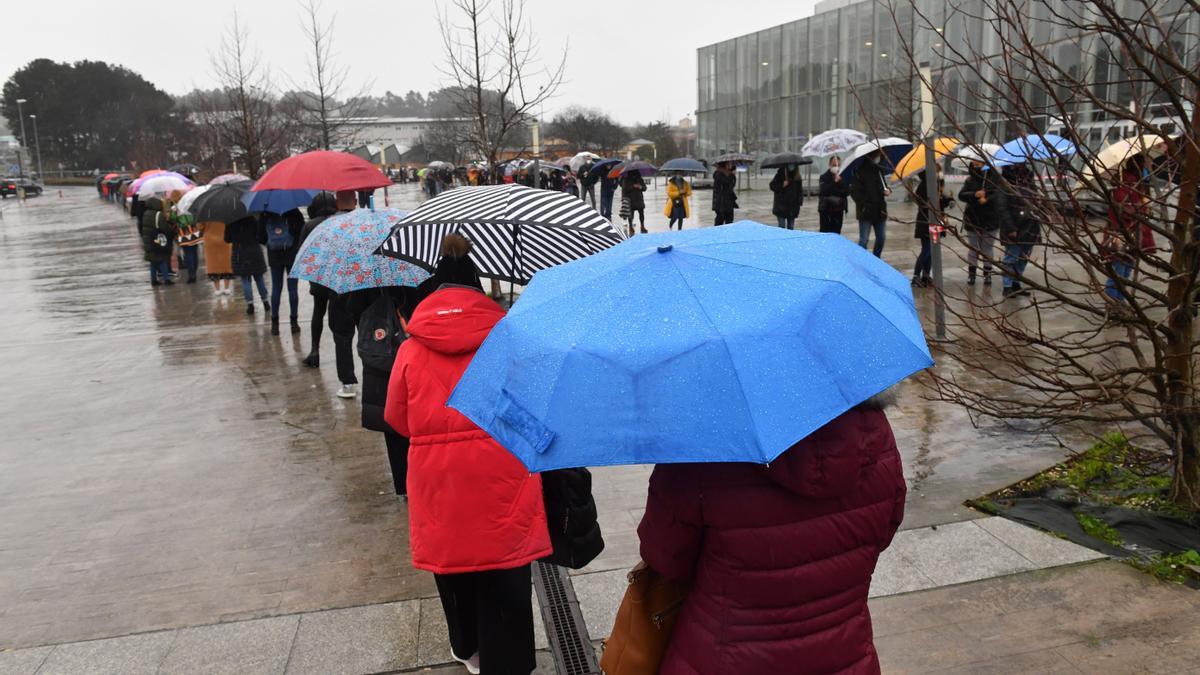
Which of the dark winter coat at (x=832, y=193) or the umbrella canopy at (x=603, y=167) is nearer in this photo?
the dark winter coat at (x=832, y=193)

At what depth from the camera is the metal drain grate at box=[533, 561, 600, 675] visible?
402 cm

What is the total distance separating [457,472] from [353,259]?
9.21ft

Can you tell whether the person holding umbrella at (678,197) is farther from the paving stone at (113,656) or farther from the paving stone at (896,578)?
the paving stone at (113,656)

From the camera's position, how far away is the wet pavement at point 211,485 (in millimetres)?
4902

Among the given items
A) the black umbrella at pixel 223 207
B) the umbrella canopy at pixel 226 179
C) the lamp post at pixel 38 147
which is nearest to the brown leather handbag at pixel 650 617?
the black umbrella at pixel 223 207

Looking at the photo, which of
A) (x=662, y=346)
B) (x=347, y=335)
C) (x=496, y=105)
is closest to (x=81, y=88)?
(x=496, y=105)

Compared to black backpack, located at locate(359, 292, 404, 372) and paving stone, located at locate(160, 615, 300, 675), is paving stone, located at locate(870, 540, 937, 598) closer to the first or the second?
paving stone, located at locate(160, 615, 300, 675)

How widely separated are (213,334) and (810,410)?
11.3 m

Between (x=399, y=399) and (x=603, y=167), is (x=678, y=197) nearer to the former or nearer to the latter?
(x=603, y=167)

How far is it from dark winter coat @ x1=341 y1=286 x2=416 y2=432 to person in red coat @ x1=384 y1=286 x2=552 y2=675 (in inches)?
51.8

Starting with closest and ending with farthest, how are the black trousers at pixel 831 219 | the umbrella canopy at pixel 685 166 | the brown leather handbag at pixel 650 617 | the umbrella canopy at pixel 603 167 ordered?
the brown leather handbag at pixel 650 617 < the black trousers at pixel 831 219 < the umbrella canopy at pixel 685 166 < the umbrella canopy at pixel 603 167

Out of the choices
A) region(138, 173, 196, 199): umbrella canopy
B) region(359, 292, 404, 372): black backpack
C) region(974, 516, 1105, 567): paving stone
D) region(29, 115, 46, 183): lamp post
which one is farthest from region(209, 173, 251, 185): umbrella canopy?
region(29, 115, 46, 183): lamp post

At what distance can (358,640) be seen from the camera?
429 cm

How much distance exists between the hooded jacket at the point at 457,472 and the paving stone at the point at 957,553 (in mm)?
2286
